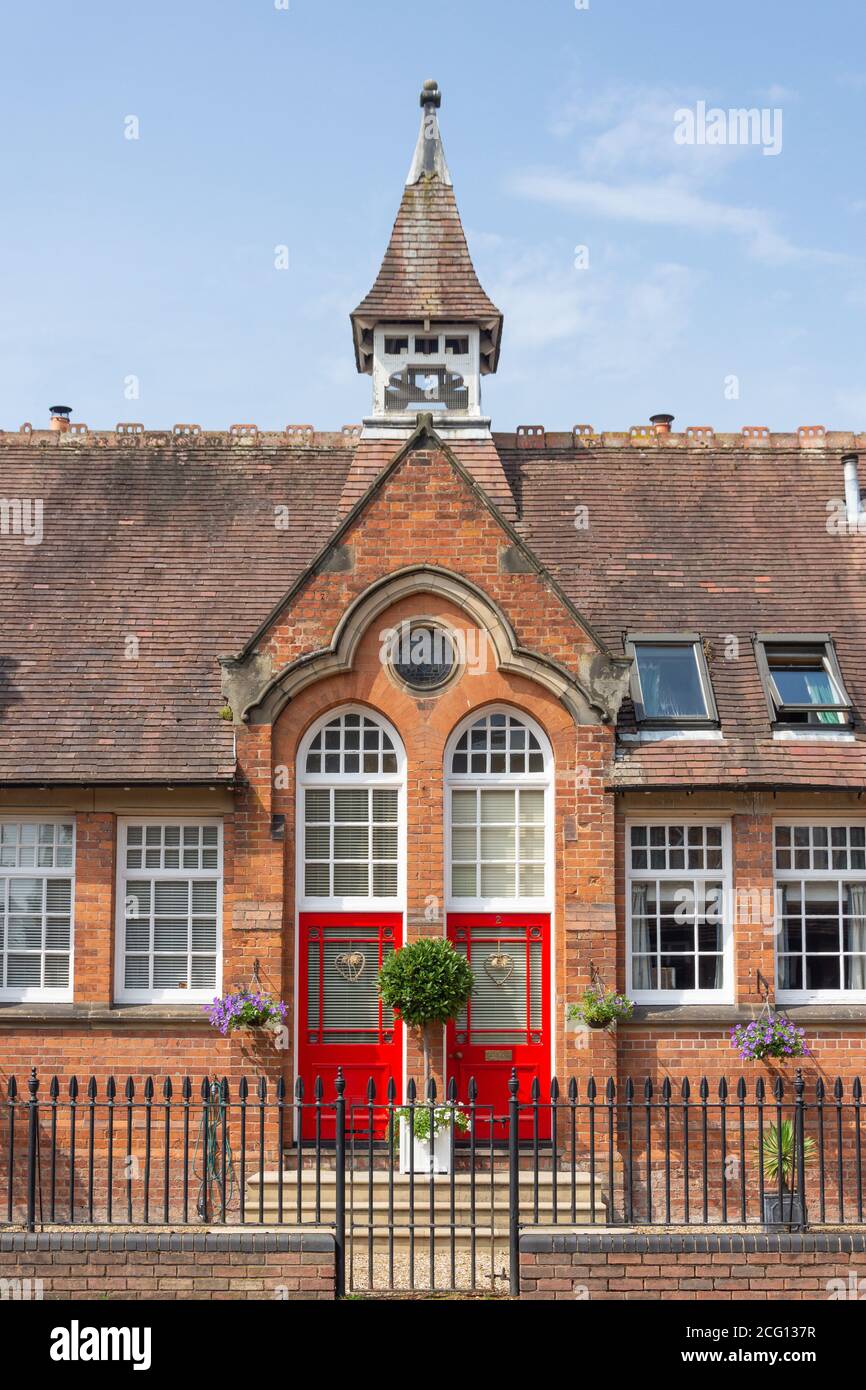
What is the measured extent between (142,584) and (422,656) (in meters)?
4.18

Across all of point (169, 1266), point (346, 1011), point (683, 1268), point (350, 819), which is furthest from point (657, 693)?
point (169, 1266)

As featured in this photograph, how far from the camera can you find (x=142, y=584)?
18734 millimetres

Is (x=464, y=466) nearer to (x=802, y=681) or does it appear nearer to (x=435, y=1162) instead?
(x=802, y=681)

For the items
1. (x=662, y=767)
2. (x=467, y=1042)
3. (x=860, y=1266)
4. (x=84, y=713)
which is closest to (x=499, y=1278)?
(x=860, y=1266)

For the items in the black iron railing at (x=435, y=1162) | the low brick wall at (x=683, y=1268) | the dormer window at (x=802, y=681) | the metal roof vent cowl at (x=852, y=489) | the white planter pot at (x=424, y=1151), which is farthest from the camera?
the metal roof vent cowl at (x=852, y=489)

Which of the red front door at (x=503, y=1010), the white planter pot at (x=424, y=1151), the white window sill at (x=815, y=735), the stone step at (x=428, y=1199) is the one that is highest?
the white window sill at (x=815, y=735)

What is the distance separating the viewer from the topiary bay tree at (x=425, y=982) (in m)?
15.5

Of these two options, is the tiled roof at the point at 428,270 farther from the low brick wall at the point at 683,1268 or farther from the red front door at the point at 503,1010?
the low brick wall at the point at 683,1268

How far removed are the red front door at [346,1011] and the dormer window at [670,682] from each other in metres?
3.88

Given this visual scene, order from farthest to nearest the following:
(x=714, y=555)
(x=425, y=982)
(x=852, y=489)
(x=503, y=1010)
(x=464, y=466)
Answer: (x=852, y=489) → (x=714, y=555) → (x=464, y=466) → (x=503, y=1010) → (x=425, y=982)

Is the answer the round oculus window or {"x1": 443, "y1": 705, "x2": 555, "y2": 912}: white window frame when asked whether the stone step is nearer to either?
{"x1": 443, "y1": 705, "x2": 555, "y2": 912}: white window frame

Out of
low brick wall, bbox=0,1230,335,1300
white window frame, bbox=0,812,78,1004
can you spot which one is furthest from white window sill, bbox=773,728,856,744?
low brick wall, bbox=0,1230,335,1300

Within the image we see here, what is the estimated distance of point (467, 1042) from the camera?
16.5m

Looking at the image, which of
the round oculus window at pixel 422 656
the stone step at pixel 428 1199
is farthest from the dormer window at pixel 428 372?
the stone step at pixel 428 1199
